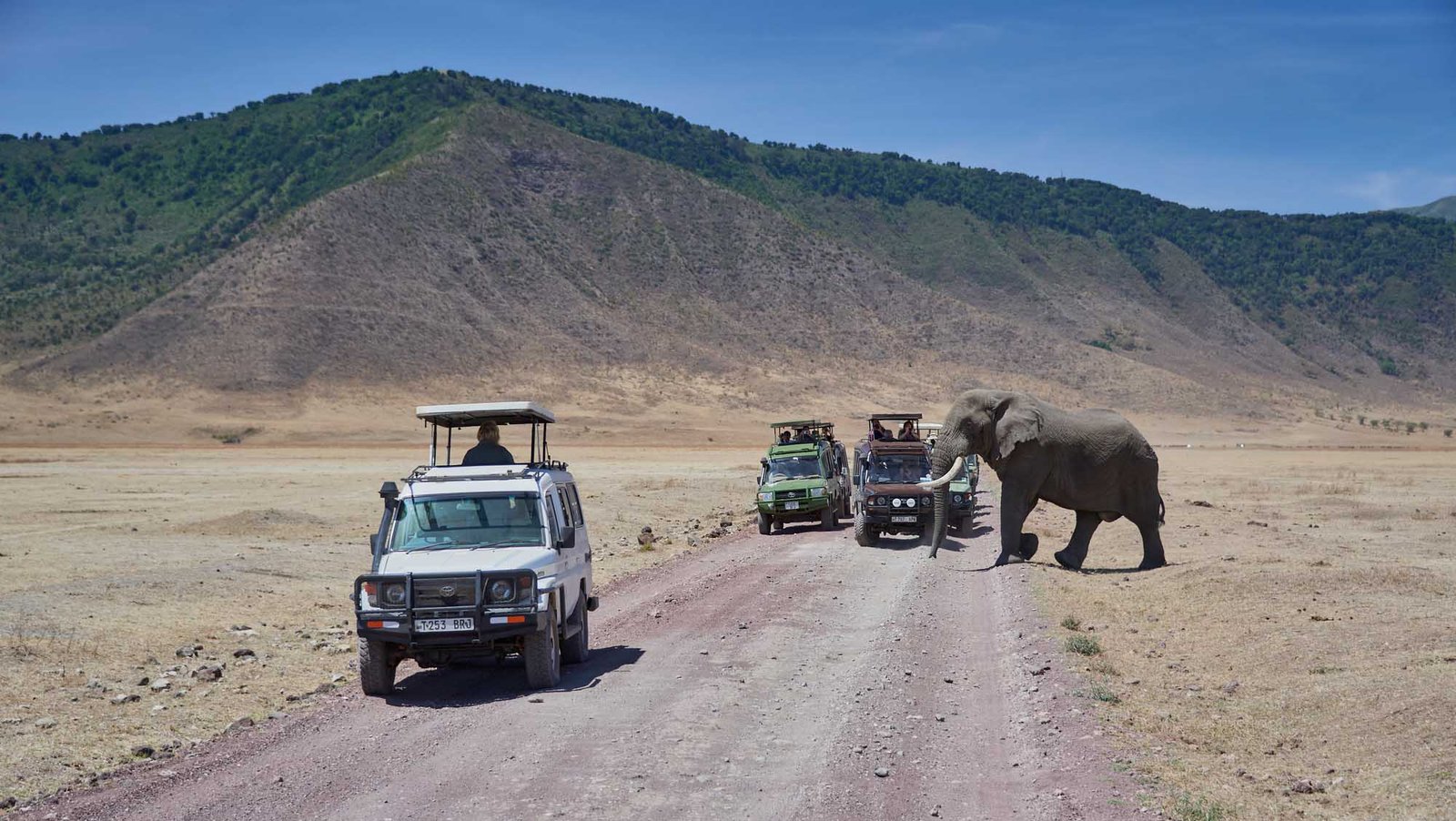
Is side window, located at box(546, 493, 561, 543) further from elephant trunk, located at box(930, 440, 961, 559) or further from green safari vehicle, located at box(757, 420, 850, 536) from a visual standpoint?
green safari vehicle, located at box(757, 420, 850, 536)

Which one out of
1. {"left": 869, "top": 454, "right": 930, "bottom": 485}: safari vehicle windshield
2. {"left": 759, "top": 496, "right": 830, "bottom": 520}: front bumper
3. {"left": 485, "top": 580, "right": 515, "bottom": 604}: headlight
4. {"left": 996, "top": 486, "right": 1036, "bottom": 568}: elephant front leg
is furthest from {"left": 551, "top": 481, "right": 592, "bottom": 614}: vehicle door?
{"left": 759, "top": 496, "right": 830, "bottom": 520}: front bumper

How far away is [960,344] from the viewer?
109 m

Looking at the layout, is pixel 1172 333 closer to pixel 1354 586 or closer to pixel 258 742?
pixel 1354 586

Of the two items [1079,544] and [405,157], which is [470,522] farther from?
[405,157]

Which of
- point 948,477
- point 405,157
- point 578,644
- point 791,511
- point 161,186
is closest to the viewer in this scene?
point 578,644

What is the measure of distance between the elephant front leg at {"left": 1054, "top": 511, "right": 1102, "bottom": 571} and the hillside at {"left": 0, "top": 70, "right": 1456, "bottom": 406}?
221 feet

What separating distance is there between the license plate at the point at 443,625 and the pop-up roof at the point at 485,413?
113 inches

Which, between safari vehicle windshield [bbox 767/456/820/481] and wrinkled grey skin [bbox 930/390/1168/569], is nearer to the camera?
wrinkled grey skin [bbox 930/390/1168/569]

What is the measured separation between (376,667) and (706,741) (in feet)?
12.2

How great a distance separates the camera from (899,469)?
26.6 m

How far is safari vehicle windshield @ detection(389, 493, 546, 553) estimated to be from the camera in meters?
13.3

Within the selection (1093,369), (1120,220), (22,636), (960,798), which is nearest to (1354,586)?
(960,798)

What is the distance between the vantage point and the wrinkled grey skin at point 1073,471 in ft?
72.1

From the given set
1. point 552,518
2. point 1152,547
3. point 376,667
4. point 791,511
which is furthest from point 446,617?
point 791,511
